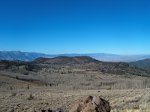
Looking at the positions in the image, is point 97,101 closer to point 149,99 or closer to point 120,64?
point 149,99

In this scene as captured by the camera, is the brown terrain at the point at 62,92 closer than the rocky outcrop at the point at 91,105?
No

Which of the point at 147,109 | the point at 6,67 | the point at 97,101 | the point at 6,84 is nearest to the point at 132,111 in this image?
the point at 147,109

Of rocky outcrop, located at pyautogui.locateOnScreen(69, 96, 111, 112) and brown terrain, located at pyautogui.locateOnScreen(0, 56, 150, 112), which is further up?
rocky outcrop, located at pyautogui.locateOnScreen(69, 96, 111, 112)

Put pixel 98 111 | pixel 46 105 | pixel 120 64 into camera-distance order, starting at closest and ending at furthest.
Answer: pixel 98 111
pixel 46 105
pixel 120 64

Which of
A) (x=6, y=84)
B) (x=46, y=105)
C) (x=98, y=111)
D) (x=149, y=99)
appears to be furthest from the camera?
(x=6, y=84)

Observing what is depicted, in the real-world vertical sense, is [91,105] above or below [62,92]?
above

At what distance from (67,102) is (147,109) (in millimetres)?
15799

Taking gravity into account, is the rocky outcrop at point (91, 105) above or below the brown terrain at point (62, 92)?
above

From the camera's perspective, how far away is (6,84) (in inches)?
2485

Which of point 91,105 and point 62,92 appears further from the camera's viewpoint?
point 62,92

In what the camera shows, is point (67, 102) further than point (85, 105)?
Yes

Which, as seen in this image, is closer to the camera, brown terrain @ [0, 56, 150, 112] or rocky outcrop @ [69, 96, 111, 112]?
rocky outcrop @ [69, 96, 111, 112]

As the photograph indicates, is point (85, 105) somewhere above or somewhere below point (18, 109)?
above

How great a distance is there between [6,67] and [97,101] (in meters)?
102
